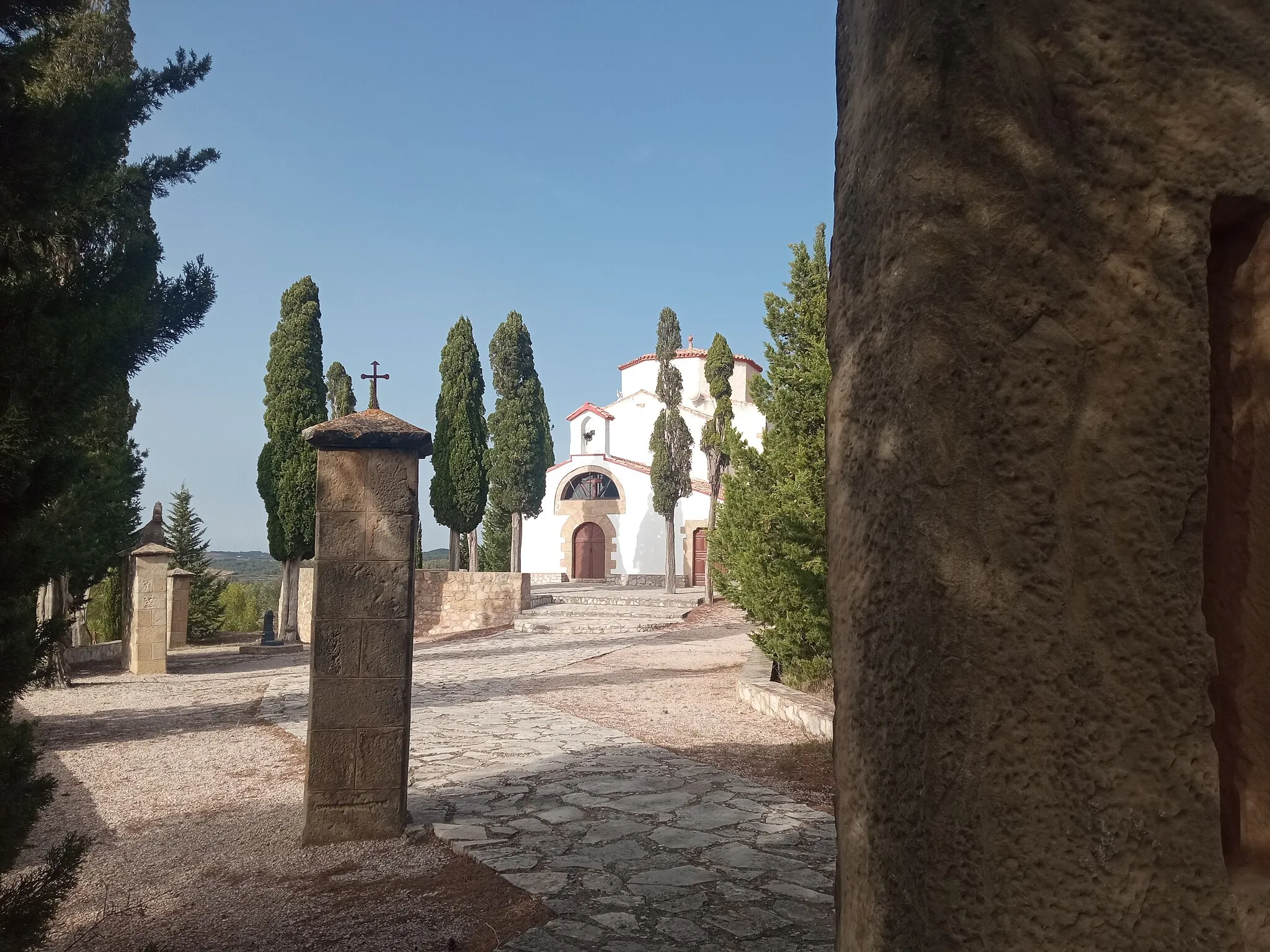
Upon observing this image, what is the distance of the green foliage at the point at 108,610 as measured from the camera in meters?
17.0

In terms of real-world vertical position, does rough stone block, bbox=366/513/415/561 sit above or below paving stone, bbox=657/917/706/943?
above

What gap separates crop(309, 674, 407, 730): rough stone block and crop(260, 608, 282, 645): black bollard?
44.8 ft

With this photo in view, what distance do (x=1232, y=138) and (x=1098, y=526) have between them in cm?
60

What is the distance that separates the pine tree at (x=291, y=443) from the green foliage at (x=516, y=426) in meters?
6.47

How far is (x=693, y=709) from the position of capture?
343 inches

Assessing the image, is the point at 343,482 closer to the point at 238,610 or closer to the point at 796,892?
the point at 796,892

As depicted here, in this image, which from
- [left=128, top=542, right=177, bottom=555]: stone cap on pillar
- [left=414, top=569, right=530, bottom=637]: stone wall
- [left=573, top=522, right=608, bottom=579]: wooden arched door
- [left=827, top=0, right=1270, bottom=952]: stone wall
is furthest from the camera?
[left=573, top=522, right=608, bottom=579]: wooden arched door

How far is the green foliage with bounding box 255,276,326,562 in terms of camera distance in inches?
720

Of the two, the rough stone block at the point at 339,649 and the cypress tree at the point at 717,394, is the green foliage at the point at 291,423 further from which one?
the rough stone block at the point at 339,649

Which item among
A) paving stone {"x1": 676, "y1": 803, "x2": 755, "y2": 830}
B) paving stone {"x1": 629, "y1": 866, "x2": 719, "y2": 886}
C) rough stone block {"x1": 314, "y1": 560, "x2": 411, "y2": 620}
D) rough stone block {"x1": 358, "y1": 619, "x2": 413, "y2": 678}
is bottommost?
paving stone {"x1": 676, "y1": 803, "x2": 755, "y2": 830}

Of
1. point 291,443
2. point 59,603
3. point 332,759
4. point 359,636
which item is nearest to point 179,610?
point 291,443

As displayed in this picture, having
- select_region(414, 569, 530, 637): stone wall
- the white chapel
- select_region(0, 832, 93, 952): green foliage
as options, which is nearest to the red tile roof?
the white chapel

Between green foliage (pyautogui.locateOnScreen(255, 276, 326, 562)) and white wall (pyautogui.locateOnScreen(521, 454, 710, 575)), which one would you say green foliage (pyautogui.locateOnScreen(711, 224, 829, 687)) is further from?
white wall (pyautogui.locateOnScreen(521, 454, 710, 575))

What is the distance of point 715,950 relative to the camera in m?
3.20
